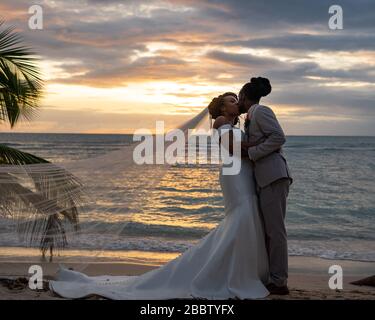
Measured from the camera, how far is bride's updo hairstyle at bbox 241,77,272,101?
5.85m

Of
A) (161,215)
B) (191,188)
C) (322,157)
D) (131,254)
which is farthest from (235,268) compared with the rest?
(322,157)

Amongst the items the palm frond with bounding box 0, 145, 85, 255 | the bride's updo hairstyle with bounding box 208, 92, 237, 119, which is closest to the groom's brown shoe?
the bride's updo hairstyle with bounding box 208, 92, 237, 119

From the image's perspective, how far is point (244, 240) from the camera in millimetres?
5684

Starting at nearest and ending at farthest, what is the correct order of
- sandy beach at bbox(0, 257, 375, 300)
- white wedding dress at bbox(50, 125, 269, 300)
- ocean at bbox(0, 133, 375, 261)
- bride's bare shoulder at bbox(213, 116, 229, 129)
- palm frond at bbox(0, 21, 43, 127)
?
white wedding dress at bbox(50, 125, 269, 300)
bride's bare shoulder at bbox(213, 116, 229, 129)
ocean at bbox(0, 133, 375, 261)
sandy beach at bbox(0, 257, 375, 300)
palm frond at bbox(0, 21, 43, 127)

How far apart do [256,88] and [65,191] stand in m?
2.22

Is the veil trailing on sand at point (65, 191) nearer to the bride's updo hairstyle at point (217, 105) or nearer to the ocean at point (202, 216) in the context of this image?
the ocean at point (202, 216)

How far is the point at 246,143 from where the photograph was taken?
5.82m

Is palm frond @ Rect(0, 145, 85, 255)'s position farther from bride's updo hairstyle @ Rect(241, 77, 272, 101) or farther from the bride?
bride's updo hairstyle @ Rect(241, 77, 272, 101)

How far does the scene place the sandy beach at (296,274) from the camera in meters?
6.44

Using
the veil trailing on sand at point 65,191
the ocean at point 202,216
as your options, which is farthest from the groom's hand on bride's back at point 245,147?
the ocean at point 202,216

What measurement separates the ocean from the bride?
1.92ft

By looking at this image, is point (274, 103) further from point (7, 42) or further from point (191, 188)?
point (7, 42)

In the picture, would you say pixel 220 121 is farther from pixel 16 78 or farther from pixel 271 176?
pixel 16 78

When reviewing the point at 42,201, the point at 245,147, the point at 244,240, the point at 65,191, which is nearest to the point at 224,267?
the point at 244,240
